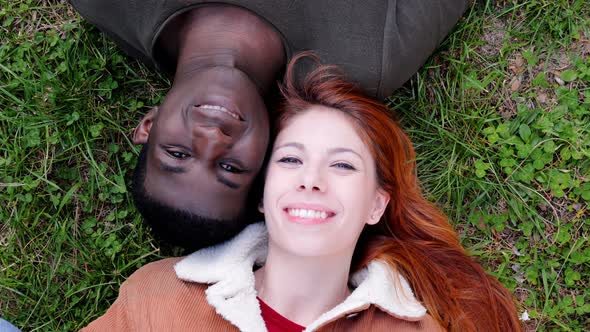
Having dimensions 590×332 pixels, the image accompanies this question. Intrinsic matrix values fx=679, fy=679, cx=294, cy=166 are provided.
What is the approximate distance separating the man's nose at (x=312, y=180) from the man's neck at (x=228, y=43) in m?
0.56

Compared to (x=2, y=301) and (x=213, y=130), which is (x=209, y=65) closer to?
(x=213, y=130)

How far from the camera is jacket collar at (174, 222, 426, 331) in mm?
3480

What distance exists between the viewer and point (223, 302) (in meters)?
3.49

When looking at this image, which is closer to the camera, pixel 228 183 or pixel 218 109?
pixel 218 109

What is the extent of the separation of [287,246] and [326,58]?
1048mm

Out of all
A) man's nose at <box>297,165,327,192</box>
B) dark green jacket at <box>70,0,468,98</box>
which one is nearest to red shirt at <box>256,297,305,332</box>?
man's nose at <box>297,165,327,192</box>

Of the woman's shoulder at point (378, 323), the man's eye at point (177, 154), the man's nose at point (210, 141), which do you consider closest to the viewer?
the man's nose at point (210, 141)

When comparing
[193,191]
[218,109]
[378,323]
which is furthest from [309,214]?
Result: [378,323]

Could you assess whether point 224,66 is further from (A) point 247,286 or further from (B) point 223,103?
(A) point 247,286

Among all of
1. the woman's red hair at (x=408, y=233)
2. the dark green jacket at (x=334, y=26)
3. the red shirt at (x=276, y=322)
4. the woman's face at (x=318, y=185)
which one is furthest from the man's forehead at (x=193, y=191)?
the dark green jacket at (x=334, y=26)

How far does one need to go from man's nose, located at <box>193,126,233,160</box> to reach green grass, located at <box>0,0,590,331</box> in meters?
1.31

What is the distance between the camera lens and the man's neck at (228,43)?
3414 millimetres

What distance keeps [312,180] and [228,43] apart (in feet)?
2.72

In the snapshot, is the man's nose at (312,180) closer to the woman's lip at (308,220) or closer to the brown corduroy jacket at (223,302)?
the woman's lip at (308,220)
